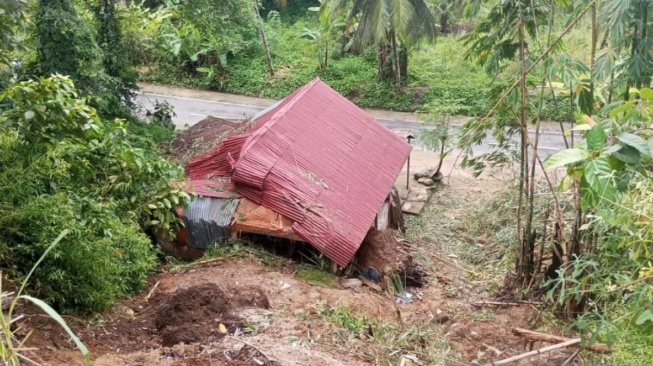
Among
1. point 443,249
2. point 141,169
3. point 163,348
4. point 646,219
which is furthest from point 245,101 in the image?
point 646,219

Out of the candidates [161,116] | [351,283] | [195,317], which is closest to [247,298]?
[195,317]

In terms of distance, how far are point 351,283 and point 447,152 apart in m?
2.10

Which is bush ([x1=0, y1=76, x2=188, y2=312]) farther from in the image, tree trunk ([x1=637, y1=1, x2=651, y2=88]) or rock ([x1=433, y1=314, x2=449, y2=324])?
tree trunk ([x1=637, y1=1, x2=651, y2=88])

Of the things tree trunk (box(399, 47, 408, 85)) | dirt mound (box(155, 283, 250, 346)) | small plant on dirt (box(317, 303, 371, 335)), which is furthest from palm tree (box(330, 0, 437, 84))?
dirt mound (box(155, 283, 250, 346))

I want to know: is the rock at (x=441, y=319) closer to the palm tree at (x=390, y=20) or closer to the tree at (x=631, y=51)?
the tree at (x=631, y=51)

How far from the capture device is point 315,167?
9156 mm

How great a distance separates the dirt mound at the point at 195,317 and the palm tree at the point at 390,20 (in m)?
11.9

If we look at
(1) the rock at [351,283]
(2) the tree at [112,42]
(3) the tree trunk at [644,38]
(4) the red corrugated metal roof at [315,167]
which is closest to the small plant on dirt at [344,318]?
(1) the rock at [351,283]

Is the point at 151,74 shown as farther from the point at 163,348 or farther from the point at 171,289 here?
the point at 163,348

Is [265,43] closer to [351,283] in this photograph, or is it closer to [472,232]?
[472,232]

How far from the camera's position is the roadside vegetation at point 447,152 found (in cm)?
327

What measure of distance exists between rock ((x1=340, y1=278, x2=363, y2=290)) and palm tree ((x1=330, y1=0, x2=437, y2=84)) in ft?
31.6

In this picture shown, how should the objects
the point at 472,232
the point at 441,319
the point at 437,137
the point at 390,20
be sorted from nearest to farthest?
the point at 441,319
the point at 472,232
the point at 437,137
the point at 390,20

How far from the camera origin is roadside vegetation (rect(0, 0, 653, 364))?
327 centimetres
